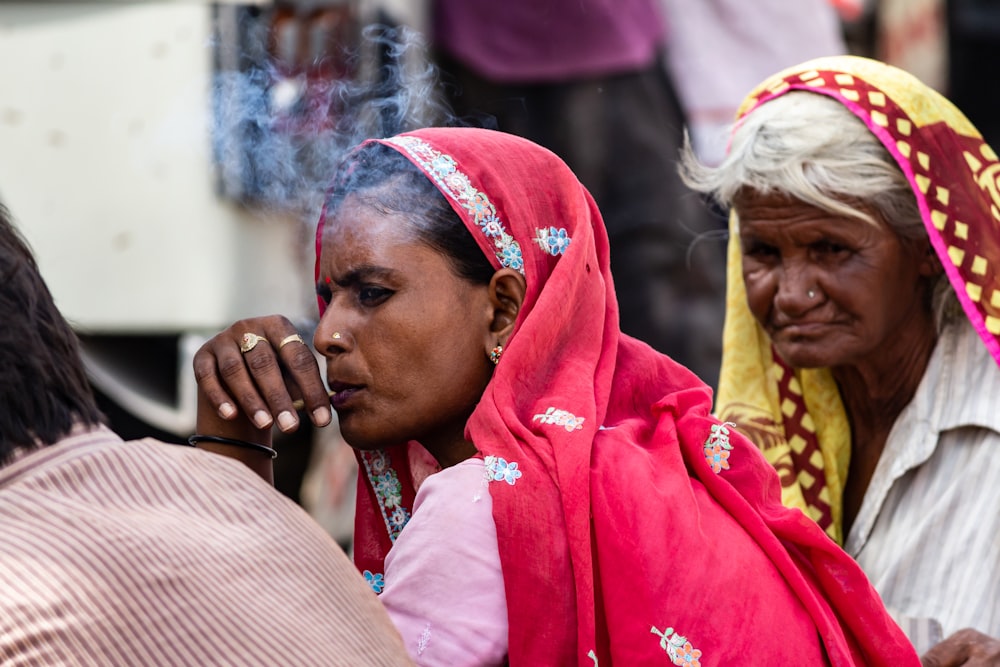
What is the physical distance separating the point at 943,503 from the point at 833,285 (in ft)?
2.08

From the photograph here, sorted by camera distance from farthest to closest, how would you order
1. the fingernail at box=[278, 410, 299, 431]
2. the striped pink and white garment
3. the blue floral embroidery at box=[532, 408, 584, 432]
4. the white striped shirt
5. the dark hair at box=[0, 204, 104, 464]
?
the white striped shirt → the fingernail at box=[278, 410, 299, 431] → the blue floral embroidery at box=[532, 408, 584, 432] → the dark hair at box=[0, 204, 104, 464] → the striped pink and white garment

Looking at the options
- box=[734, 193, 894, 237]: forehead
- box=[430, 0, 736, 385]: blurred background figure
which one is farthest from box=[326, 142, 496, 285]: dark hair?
A: box=[430, 0, 736, 385]: blurred background figure

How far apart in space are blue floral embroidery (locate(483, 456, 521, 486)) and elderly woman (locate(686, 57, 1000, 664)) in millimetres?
1416

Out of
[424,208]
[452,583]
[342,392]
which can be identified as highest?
[424,208]

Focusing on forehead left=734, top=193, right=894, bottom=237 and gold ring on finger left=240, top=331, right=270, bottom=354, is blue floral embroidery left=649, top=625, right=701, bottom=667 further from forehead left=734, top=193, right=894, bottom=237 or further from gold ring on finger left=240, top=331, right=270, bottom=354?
forehead left=734, top=193, right=894, bottom=237

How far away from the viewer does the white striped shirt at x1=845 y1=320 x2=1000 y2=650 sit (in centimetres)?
328

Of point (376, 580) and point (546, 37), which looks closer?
point (376, 580)

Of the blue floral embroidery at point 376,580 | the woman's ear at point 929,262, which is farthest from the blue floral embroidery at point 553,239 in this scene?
the woman's ear at point 929,262

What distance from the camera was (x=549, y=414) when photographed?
247cm

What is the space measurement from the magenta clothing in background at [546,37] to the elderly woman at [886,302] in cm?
259

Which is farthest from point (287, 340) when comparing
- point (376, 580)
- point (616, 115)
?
point (616, 115)

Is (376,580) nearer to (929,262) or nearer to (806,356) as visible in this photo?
(806,356)

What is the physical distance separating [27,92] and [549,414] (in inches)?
162

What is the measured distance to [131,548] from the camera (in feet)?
5.91
